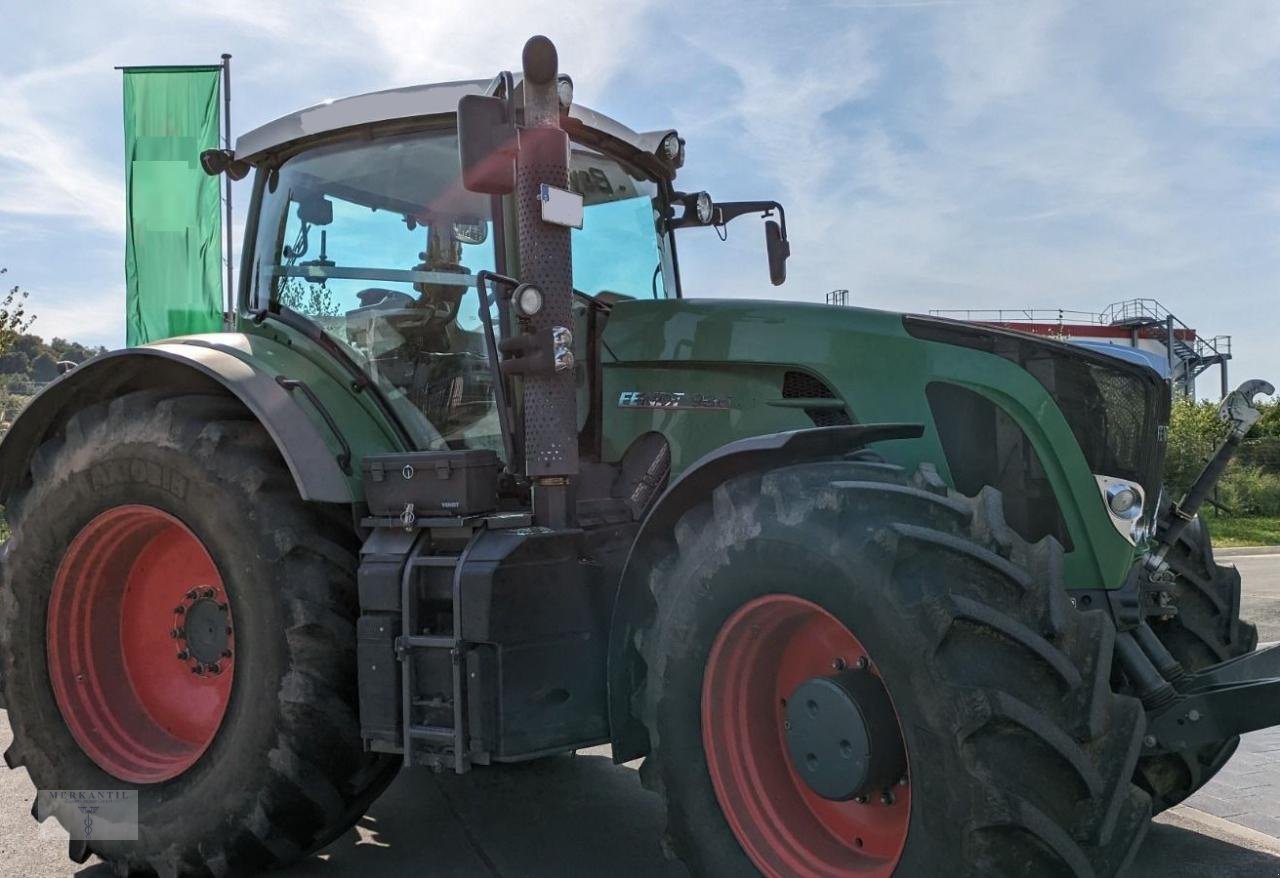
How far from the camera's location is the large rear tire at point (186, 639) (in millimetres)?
3422

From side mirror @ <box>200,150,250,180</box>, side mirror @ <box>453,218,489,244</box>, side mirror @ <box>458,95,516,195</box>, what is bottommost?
side mirror @ <box>453,218,489,244</box>

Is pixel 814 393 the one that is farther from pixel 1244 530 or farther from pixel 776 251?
pixel 1244 530

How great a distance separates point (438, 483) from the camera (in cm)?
347

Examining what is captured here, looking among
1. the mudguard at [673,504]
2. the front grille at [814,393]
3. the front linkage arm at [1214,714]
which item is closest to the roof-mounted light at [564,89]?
the front grille at [814,393]

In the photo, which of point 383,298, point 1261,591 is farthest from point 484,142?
point 1261,591

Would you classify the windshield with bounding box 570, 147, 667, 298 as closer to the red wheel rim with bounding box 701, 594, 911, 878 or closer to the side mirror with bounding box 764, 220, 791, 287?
the side mirror with bounding box 764, 220, 791, 287

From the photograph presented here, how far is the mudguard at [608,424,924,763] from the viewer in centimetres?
281

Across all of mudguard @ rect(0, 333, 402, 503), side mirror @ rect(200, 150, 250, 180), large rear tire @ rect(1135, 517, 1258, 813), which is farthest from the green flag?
large rear tire @ rect(1135, 517, 1258, 813)

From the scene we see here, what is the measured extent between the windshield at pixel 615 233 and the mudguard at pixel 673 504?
126cm

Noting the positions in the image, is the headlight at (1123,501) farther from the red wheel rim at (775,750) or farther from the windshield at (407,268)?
the windshield at (407,268)

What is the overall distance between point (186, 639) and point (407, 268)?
5.21 ft

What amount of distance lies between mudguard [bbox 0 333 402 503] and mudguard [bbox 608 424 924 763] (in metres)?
1.10

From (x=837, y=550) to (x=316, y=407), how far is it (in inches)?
81.0

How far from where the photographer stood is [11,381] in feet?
61.4
